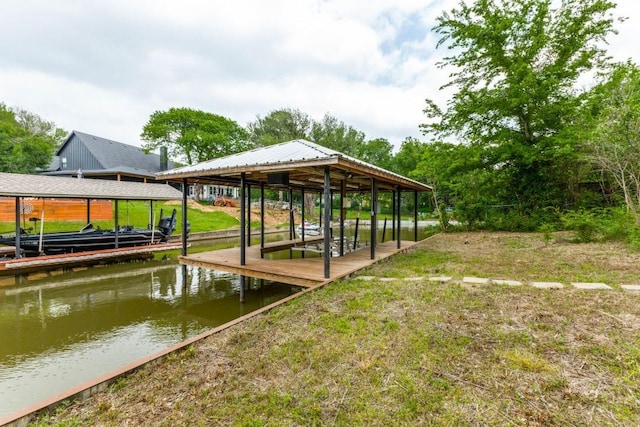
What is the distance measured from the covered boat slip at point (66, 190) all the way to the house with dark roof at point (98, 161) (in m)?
13.4

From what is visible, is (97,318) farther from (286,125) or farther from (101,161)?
(101,161)

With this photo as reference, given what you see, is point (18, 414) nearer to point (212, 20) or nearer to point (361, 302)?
point (361, 302)

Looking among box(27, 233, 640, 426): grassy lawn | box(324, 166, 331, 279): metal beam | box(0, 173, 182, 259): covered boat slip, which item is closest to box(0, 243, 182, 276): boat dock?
box(0, 173, 182, 259): covered boat slip

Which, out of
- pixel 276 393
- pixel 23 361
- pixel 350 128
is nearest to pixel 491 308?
pixel 276 393

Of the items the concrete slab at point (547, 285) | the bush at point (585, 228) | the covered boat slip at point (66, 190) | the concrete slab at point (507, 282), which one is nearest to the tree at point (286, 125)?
the covered boat slip at point (66, 190)

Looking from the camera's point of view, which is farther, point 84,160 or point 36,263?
point 84,160

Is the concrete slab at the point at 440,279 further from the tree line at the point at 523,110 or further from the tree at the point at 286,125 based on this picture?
the tree at the point at 286,125

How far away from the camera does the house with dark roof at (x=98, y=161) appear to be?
2323cm

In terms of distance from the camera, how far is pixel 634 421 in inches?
68.4

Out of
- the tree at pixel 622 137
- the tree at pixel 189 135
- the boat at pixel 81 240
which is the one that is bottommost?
the boat at pixel 81 240

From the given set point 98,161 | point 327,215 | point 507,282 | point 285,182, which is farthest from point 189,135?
point 507,282

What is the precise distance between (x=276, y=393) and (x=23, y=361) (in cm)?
387

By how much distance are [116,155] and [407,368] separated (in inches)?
1215

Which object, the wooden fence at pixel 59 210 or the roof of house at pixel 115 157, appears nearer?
the wooden fence at pixel 59 210
